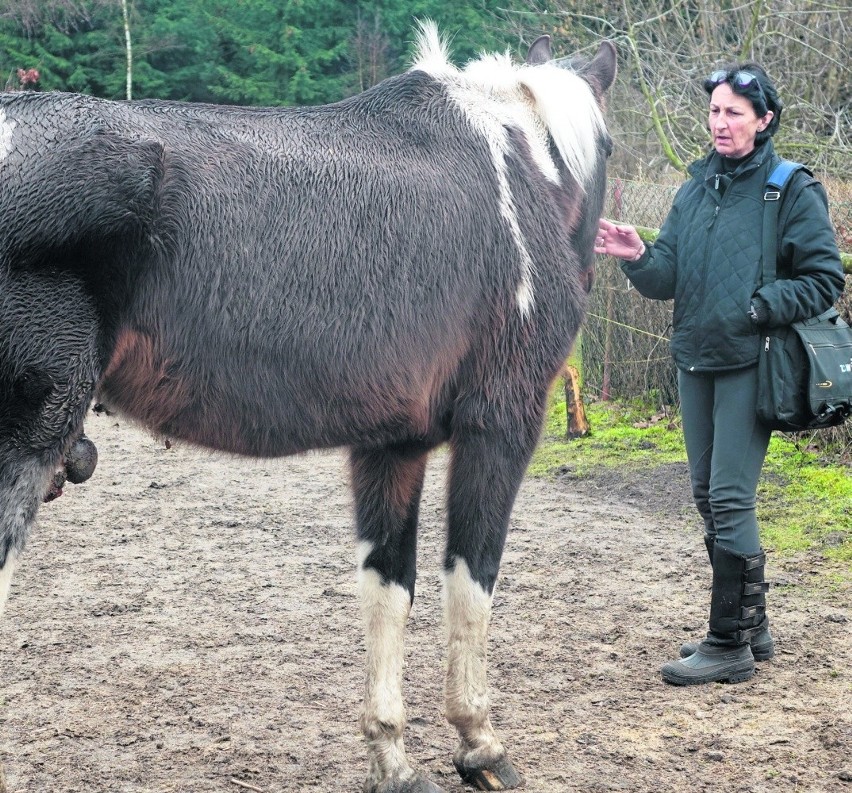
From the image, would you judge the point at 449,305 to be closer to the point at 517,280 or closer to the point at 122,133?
the point at 517,280

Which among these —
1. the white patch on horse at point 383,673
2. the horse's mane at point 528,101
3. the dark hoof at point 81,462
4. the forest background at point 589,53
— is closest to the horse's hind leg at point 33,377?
the dark hoof at point 81,462

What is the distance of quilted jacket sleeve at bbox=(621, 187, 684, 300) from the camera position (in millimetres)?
4152

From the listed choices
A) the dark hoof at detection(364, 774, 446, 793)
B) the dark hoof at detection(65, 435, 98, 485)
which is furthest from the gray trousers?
the dark hoof at detection(65, 435, 98, 485)

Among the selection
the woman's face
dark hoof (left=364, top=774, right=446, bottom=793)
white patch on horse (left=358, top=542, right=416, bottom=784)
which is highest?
the woman's face

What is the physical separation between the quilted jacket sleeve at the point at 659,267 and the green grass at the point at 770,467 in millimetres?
694

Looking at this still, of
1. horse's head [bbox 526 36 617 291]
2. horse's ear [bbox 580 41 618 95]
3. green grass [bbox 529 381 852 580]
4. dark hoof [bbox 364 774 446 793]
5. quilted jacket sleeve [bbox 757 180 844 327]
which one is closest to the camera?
dark hoof [bbox 364 774 446 793]

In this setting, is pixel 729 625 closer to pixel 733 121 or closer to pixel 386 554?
pixel 386 554

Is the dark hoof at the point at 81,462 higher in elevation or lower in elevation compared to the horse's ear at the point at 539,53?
lower

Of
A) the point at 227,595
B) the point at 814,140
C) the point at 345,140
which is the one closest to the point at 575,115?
the point at 345,140

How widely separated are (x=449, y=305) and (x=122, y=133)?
1021 millimetres

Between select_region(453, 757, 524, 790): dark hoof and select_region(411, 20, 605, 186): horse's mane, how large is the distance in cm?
191

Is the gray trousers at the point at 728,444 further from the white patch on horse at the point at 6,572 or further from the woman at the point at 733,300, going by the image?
the white patch on horse at the point at 6,572

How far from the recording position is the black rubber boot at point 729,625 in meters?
3.87

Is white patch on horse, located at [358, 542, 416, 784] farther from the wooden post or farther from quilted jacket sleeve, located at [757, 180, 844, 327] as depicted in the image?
the wooden post
